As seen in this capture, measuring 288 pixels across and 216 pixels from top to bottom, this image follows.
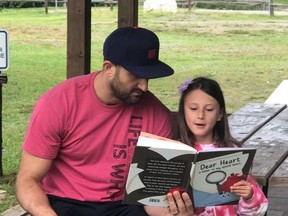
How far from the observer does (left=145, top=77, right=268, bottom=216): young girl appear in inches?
108

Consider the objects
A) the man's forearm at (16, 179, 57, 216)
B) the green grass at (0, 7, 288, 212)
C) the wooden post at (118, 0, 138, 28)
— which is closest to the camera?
the man's forearm at (16, 179, 57, 216)

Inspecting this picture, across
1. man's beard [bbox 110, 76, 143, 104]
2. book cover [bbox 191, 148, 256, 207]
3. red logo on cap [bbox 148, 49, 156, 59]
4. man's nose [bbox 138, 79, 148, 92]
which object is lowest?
book cover [bbox 191, 148, 256, 207]

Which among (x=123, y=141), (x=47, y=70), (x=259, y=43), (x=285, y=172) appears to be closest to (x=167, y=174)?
(x=123, y=141)

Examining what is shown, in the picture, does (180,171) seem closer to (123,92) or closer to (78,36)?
(123,92)

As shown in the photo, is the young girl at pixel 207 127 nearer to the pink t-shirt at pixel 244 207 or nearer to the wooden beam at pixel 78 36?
the pink t-shirt at pixel 244 207

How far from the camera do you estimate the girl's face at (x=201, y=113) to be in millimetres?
2793

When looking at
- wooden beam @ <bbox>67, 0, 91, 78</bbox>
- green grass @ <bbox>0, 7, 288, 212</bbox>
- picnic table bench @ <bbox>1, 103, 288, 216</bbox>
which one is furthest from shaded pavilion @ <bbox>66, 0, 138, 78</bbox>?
green grass @ <bbox>0, 7, 288, 212</bbox>

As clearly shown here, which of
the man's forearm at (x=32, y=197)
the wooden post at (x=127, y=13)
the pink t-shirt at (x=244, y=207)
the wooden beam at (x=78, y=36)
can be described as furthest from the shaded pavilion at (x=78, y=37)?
the man's forearm at (x=32, y=197)

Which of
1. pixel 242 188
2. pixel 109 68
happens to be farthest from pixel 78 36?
pixel 242 188

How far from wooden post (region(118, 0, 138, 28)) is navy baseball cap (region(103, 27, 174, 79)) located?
2.52m

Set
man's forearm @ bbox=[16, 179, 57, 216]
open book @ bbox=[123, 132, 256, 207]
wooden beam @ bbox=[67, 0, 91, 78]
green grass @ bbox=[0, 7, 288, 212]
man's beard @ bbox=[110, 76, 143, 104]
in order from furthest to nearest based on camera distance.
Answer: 1. green grass @ bbox=[0, 7, 288, 212]
2. wooden beam @ bbox=[67, 0, 91, 78]
3. man's beard @ bbox=[110, 76, 143, 104]
4. man's forearm @ bbox=[16, 179, 57, 216]
5. open book @ bbox=[123, 132, 256, 207]

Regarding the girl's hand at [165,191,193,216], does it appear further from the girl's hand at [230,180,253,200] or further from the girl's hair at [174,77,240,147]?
the girl's hair at [174,77,240,147]

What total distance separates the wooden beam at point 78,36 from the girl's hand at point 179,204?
6.60 ft

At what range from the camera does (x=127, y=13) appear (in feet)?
17.3
